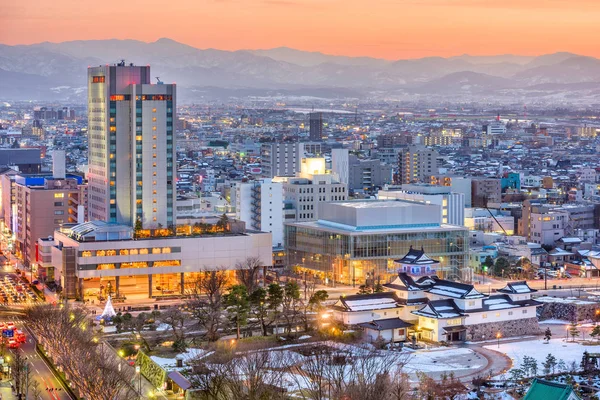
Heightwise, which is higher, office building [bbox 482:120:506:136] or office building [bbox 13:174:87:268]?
office building [bbox 482:120:506:136]

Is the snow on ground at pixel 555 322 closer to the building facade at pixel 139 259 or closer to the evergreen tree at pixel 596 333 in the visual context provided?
the evergreen tree at pixel 596 333

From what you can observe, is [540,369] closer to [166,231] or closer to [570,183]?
[166,231]

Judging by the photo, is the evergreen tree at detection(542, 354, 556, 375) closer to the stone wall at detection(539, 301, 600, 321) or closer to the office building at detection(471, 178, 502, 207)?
the stone wall at detection(539, 301, 600, 321)

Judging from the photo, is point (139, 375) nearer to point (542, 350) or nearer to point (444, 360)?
point (444, 360)

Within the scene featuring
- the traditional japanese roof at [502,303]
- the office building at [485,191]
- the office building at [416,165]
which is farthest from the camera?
the office building at [416,165]

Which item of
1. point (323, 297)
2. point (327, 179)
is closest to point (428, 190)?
point (327, 179)

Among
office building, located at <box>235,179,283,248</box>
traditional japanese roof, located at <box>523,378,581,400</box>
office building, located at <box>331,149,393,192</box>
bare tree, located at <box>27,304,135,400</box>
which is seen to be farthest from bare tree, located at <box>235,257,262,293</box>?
office building, located at <box>331,149,393,192</box>

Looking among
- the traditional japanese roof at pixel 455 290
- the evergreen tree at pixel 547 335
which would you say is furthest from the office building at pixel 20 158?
the evergreen tree at pixel 547 335
